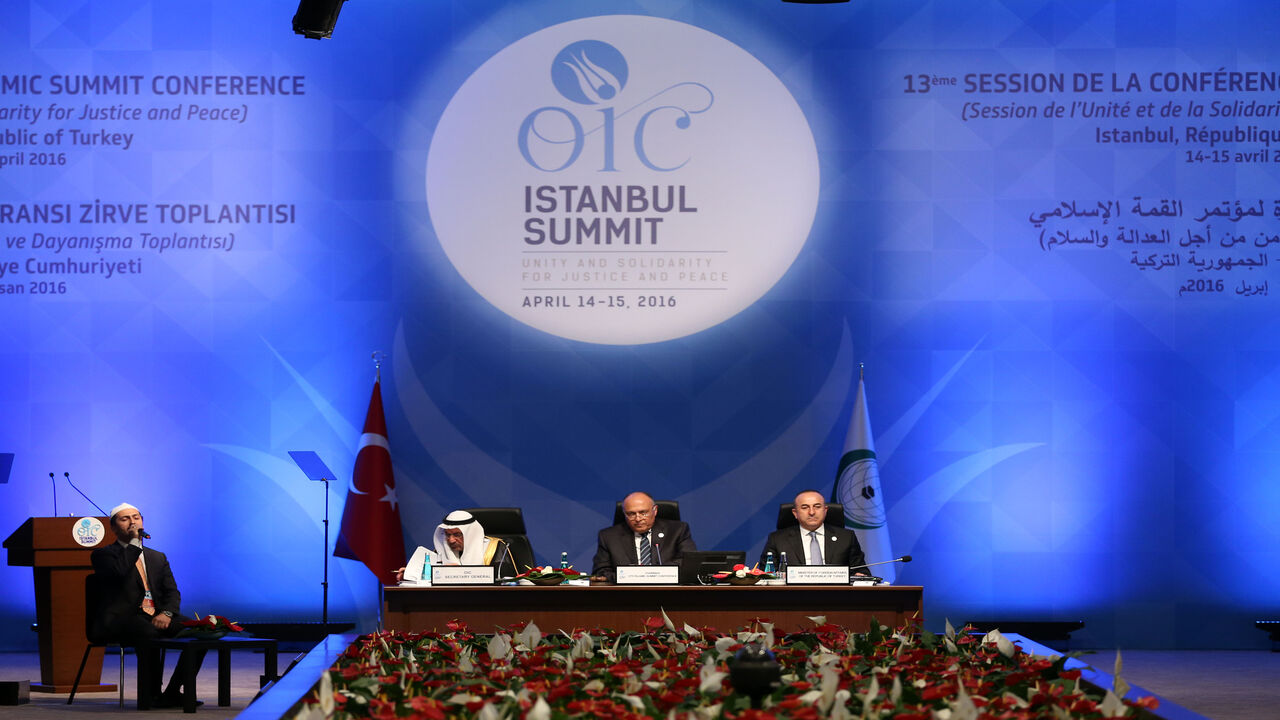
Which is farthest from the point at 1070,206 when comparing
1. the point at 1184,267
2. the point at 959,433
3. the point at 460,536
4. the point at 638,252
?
the point at 460,536

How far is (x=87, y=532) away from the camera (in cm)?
609

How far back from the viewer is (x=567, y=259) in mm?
7496

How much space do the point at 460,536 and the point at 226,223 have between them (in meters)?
3.05

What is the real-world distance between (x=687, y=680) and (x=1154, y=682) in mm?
4439

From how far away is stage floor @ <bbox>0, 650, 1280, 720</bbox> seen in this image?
5.47 m

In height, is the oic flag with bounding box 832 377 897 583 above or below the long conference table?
above

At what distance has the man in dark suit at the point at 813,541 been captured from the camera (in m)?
5.70

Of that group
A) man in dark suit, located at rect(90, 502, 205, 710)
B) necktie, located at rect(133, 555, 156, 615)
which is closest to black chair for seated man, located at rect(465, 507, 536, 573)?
man in dark suit, located at rect(90, 502, 205, 710)

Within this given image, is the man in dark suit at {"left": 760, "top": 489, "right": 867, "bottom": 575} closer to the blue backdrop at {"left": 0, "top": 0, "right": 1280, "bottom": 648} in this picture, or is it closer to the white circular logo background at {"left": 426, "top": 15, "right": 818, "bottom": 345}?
the blue backdrop at {"left": 0, "top": 0, "right": 1280, "bottom": 648}

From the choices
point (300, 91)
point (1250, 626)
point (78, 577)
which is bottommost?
point (1250, 626)

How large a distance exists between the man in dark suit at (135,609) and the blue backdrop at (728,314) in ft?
5.16

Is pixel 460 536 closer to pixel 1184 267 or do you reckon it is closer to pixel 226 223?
pixel 226 223

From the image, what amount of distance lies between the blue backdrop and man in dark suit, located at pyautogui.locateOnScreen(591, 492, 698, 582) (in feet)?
5.00

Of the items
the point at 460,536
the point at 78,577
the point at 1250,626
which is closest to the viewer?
the point at 460,536
